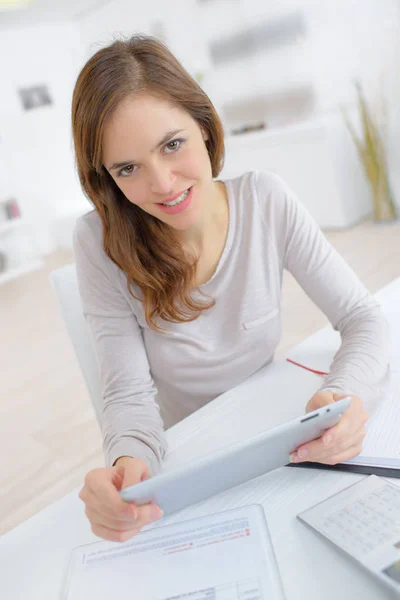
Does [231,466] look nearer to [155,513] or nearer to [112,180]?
[155,513]

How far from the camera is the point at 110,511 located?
0.63 metres

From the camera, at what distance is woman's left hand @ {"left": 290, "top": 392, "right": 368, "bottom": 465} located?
68cm

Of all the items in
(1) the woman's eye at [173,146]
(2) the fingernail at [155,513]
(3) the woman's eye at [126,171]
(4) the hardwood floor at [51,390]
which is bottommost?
(4) the hardwood floor at [51,390]

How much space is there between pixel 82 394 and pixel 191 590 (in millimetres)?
2235

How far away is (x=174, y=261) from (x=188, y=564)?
585mm

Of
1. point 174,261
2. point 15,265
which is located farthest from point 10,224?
point 174,261

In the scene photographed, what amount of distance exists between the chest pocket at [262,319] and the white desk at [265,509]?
0.09 metres

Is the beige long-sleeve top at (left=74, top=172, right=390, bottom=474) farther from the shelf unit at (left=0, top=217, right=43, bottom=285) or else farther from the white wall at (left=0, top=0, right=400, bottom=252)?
the shelf unit at (left=0, top=217, right=43, bottom=285)

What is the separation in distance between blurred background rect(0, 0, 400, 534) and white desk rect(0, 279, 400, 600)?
1.28 metres

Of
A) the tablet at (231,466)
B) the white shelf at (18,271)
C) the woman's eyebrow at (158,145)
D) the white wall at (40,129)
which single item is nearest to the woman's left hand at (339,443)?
the tablet at (231,466)

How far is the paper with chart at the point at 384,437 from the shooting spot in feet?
2.27

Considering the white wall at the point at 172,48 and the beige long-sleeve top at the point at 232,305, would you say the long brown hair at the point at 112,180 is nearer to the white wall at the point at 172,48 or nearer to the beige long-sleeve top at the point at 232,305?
the beige long-sleeve top at the point at 232,305

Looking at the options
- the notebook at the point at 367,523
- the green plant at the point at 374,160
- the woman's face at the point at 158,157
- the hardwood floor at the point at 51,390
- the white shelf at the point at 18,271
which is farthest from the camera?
the white shelf at the point at 18,271

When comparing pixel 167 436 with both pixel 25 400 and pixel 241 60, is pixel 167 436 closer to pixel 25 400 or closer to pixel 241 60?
pixel 25 400
